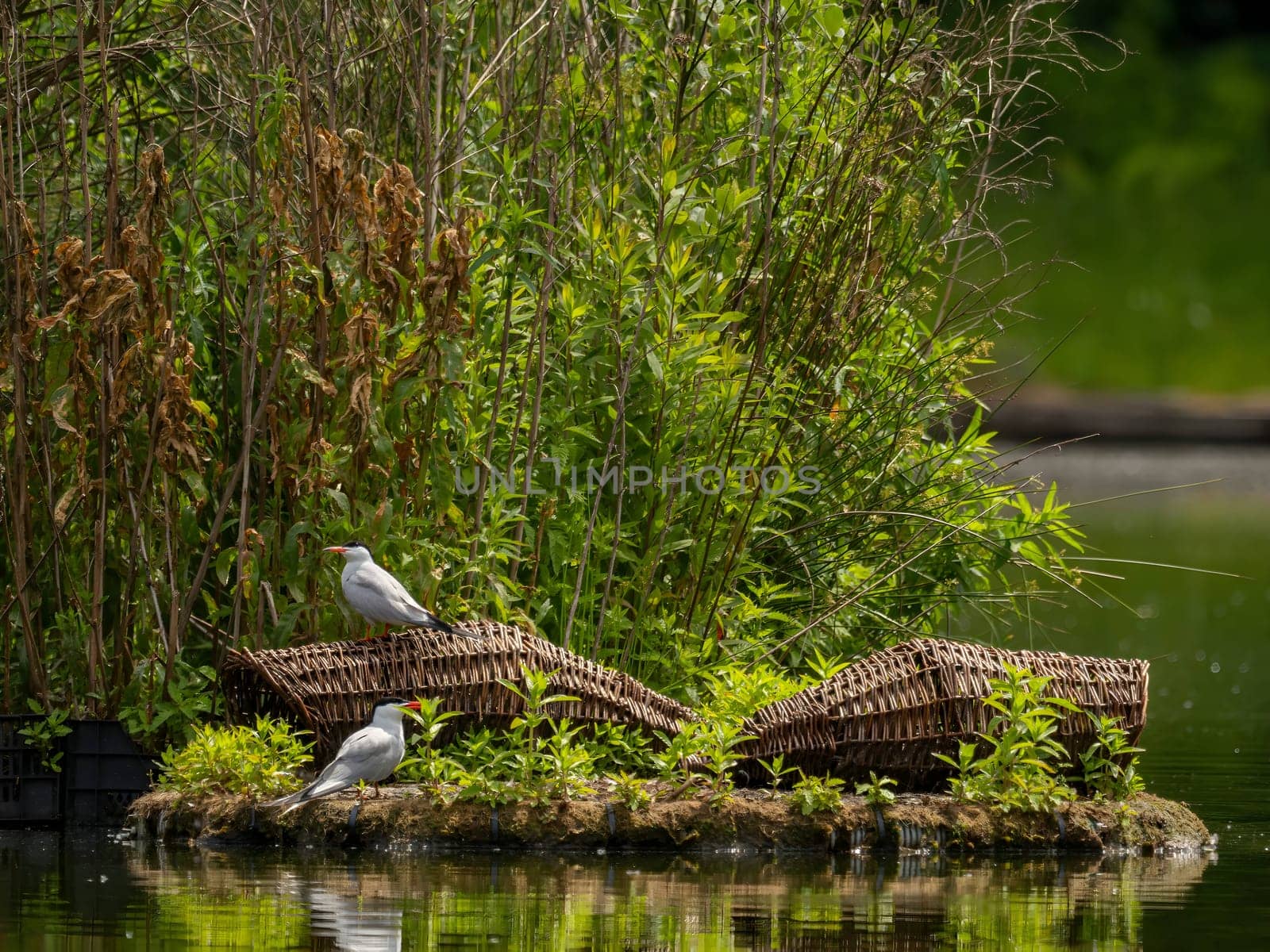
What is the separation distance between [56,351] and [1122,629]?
9.29m

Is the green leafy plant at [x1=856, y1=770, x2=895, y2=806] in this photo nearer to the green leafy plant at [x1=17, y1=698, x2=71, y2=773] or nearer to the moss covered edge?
the moss covered edge

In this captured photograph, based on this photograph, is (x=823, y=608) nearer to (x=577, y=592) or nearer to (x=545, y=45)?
(x=577, y=592)

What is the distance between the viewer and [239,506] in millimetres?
7383

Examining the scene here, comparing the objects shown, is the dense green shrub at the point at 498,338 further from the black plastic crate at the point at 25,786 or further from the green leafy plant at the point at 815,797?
the green leafy plant at the point at 815,797

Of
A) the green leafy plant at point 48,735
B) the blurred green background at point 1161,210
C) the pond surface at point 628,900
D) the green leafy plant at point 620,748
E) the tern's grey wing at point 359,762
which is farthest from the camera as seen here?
the blurred green background at point 1161,210

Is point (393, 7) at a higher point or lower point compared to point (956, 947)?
higher

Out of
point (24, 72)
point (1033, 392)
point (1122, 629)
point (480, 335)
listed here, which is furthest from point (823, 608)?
point (1033, 392)

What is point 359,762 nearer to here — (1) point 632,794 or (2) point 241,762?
(2) point 241,762

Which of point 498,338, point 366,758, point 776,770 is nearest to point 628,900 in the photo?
point 366,758

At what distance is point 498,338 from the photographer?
24.6ft

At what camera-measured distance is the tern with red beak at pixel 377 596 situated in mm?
6570

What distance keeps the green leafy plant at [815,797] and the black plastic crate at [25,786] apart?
8.20ft

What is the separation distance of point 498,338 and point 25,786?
88.6 inches

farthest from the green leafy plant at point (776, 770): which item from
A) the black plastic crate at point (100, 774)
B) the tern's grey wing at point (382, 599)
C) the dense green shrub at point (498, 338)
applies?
the black plastic crate at point (100, 774)
